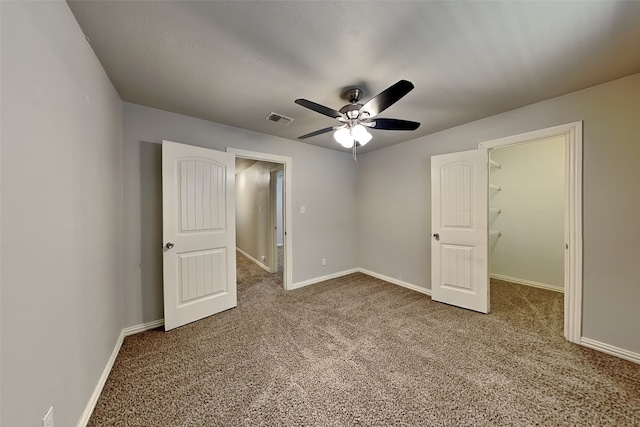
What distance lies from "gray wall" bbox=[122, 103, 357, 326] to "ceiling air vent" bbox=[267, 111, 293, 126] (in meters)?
0.53

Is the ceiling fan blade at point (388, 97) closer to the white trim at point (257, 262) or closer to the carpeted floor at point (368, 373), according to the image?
the carpeted floor at point (368, 373)

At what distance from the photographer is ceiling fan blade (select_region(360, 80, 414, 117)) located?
4.58 ft

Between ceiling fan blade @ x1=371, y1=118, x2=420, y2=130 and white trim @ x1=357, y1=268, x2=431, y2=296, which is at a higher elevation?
ceiling fan blade @ x1=371, y1=118, x2=420, y2=130

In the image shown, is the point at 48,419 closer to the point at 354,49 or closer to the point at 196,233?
the point at 196,233

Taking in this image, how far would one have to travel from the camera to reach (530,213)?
364 cm

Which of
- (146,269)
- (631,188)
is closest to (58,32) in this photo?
(146,269)

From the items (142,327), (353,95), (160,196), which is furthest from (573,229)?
(142,327)

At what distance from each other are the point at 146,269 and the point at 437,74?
3.24m

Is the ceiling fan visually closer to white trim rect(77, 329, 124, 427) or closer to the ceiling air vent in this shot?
the ceiling air vent

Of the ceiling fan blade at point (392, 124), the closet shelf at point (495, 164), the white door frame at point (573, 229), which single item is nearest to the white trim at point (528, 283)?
the white door frame at point (573, 229)

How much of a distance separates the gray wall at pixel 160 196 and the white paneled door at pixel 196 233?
205 mm

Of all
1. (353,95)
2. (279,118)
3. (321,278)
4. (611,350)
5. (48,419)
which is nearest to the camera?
(48,419)

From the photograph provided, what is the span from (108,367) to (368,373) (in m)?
1.95

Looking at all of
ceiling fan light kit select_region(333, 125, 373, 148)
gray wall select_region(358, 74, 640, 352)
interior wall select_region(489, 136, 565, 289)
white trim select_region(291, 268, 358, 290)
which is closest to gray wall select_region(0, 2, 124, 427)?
ceiling fan light kit select_region(333, 125, 373, 148)
